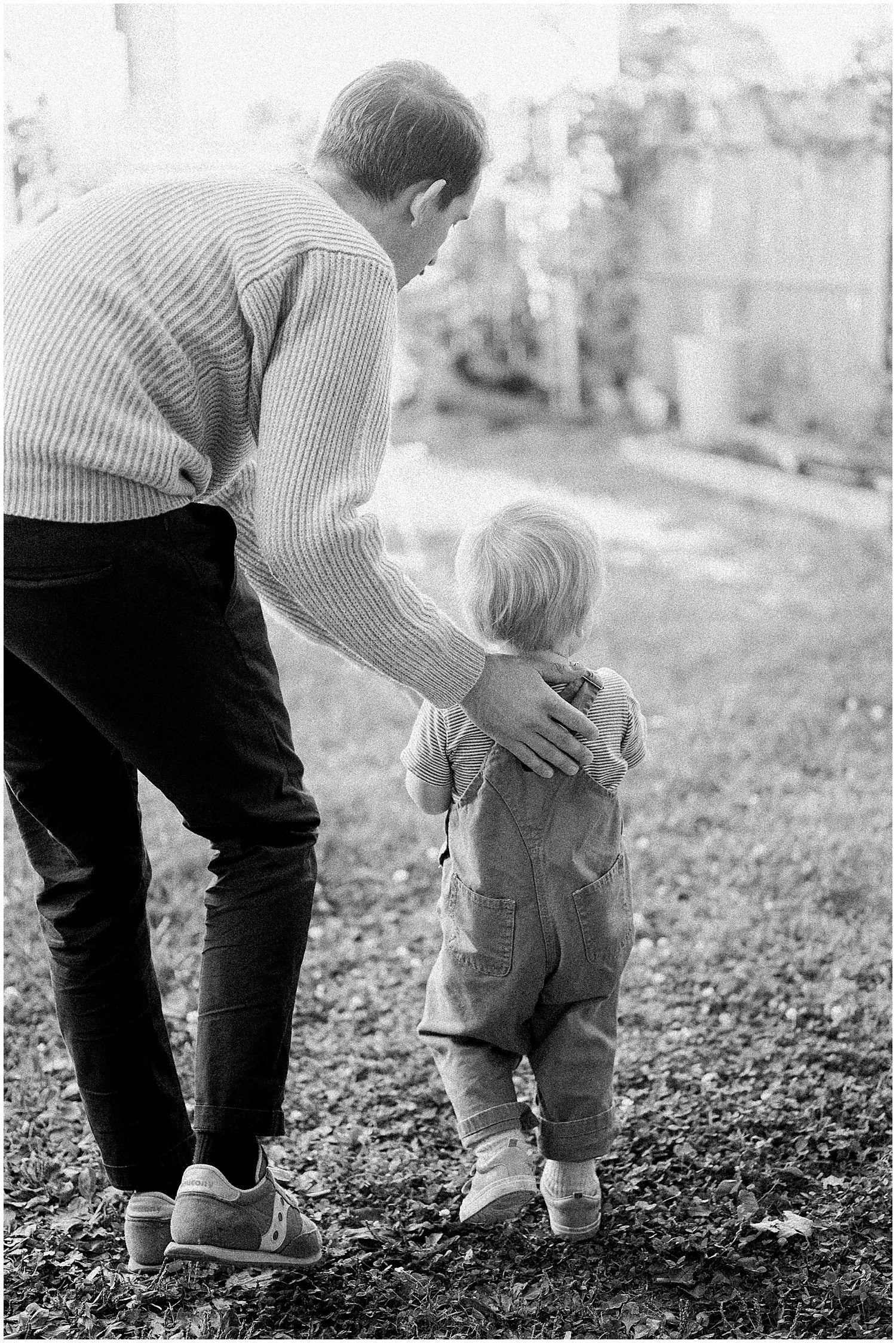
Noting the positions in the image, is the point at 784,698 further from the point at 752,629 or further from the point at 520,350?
the point at 520,350

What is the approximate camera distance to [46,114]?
4230 millimetres

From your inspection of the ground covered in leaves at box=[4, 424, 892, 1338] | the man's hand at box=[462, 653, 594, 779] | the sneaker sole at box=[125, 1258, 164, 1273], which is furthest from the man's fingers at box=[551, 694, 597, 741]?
the sneaker sole at box=[125, 1258, 164, 1273]

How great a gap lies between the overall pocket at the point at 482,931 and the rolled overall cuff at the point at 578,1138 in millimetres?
233

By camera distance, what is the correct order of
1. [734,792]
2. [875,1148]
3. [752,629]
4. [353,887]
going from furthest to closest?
[752,629]
[734,792]
[353,887]
[875,1148]

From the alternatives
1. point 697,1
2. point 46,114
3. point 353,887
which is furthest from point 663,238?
point 353,887

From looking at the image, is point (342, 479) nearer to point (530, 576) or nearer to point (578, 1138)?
point (530, 576)

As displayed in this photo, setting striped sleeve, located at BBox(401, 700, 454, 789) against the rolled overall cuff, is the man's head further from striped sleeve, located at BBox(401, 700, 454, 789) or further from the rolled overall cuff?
the rolled overall cuff

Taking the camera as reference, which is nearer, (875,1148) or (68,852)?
(68,852)

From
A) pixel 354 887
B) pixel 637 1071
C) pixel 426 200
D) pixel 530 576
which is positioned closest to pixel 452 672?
pixel 530 576

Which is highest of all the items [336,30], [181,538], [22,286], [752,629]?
[336,30]

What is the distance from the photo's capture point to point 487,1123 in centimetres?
189

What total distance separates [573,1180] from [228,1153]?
0.52 metres

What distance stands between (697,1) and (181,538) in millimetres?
6972

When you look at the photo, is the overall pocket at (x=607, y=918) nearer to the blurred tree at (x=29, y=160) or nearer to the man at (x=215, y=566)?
the man at (x=215, y=566)
